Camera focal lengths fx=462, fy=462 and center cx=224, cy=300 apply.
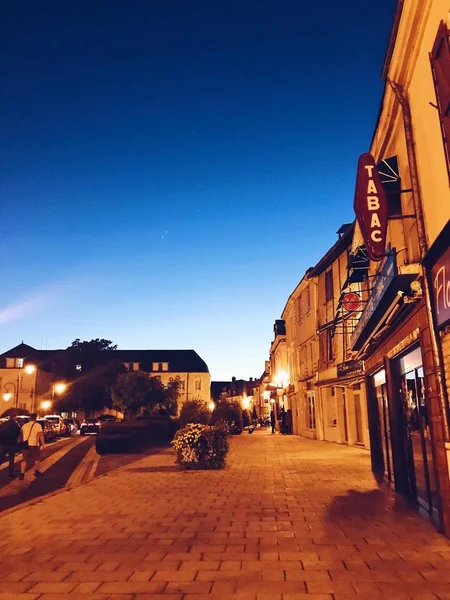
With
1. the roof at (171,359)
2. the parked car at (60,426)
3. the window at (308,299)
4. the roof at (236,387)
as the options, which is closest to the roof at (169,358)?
the roof at (171,359)

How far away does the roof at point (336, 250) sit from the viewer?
63.5ft

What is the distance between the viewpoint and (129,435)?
20.7 m

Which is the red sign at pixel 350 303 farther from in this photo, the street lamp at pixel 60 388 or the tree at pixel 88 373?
the tree at pixel 88 373

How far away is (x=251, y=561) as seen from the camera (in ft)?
16.6

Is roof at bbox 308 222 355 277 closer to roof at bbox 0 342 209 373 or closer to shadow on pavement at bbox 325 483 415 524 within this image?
shadow on pavement at bbox 325 483 415 524

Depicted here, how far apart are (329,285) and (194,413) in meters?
12.7

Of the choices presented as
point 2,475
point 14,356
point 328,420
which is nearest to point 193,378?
point 14,356

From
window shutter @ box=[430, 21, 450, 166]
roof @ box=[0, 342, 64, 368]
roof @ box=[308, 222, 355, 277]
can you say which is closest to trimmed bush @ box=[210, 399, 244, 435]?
roof @ box=[308, 222, 355, 277]

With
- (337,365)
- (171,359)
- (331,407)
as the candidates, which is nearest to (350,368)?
(337,365)

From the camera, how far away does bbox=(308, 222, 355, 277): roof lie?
63.5 ft

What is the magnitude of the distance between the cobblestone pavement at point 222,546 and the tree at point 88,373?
46.3 m

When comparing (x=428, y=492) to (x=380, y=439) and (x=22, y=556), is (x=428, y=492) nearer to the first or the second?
(x=380, y=439)

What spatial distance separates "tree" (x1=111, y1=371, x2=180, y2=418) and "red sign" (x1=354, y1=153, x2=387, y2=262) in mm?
36158

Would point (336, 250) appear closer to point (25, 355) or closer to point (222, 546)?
point (222, 546)
